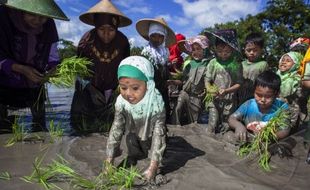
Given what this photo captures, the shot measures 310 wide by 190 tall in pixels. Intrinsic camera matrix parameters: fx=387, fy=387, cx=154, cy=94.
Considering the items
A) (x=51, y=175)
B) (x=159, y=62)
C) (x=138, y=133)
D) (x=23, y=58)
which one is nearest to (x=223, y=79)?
(x=159, y=62)

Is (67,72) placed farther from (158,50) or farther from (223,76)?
(223,76)

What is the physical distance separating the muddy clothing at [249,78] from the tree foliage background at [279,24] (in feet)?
58.6

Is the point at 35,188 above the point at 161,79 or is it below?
below

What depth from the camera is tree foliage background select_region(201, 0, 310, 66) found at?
24688 millimetres

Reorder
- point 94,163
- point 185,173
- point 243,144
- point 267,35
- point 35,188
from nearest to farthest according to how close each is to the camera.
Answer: point 35,188, point 185,173, point 94,163, point 243,144, point 267,35

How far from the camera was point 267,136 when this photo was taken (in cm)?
408

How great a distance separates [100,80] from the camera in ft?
18.5

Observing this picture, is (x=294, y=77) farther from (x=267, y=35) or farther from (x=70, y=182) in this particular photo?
(x=267, y=35)

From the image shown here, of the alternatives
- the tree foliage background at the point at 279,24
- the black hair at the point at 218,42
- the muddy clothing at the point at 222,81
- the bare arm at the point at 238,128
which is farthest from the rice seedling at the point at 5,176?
the tree foliage background at the point at 279,24

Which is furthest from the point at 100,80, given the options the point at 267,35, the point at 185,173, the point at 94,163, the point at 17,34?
the point at 267,35

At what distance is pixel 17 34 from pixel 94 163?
226 cm

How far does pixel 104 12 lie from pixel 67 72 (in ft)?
3.35

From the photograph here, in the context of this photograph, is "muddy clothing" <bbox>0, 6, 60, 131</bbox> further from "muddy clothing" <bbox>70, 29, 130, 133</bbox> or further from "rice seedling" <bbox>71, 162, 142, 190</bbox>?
"rice seedling" <bbox>71, 162, 142, 190</bbox>

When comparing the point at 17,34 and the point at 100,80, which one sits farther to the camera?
the point at 100,80
